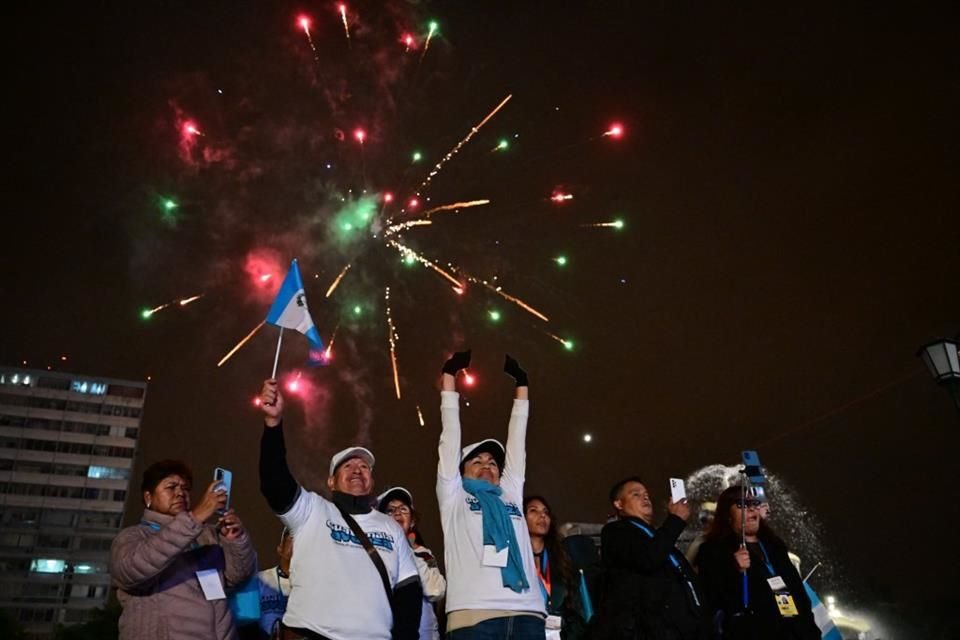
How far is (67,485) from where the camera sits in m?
98.1

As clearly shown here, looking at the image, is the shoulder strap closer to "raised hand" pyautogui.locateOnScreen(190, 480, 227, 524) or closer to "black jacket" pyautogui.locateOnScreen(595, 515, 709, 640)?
"raised hand" pyautogui.locateOnScreen(190, 480, 227, 524)

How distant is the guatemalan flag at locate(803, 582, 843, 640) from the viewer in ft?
24.8

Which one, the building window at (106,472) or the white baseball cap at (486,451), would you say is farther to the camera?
the building window at (106,472)

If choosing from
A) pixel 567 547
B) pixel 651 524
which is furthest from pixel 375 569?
pixel 567 547

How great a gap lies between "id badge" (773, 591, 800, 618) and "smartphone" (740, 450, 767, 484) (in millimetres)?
1109

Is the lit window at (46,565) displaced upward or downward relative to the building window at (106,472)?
downward

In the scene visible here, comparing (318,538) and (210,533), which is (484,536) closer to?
(318,538)

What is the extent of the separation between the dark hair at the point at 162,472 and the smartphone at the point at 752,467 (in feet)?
17.9

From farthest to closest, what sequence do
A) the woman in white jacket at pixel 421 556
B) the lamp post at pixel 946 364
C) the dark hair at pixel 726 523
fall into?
the lamp post at pixel 946 364 → the dark hair at pixel 726 523 → the woman in white jacket at pixel 421 556

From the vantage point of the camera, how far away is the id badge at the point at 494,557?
18.8 ft

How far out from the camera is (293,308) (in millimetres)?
6957

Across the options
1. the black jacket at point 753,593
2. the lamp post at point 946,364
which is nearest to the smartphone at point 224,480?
the black jacket at point 753,593

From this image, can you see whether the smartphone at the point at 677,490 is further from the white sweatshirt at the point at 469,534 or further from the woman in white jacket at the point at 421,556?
the woman in white jacket at the point at 421,556

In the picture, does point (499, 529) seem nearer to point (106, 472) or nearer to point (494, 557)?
point (494, 557)
